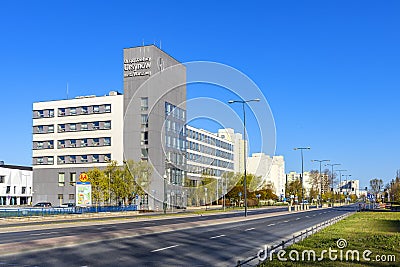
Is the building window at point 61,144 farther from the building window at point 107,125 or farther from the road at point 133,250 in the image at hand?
the road at point 133,250

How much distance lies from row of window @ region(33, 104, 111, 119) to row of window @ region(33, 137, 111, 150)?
5708mm

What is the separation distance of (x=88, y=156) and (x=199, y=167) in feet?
80.8

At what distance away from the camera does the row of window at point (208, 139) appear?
87.7 metres

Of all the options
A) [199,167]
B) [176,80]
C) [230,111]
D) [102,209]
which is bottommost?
[102,209]

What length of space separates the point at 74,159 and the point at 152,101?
74.8ft

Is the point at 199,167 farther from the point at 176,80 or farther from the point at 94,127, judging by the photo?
the point at 94,127

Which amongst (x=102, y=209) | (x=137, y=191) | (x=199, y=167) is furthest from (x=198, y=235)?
(x=199, y=167)

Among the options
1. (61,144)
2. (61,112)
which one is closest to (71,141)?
(61,144)

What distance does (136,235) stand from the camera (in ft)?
91.7

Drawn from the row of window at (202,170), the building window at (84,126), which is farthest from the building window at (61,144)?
the row of window at (202,170)

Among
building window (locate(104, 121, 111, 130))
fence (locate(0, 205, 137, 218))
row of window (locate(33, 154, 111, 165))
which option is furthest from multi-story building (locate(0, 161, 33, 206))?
fence (locate(0, 205, 137, 218))

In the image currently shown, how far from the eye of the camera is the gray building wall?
88312mm

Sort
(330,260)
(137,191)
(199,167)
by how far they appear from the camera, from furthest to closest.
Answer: (199,167)
(137,191)
(330,260)

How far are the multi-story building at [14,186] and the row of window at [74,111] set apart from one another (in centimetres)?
2025
